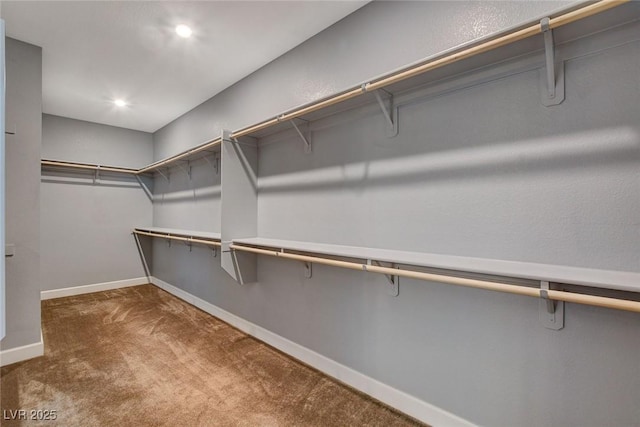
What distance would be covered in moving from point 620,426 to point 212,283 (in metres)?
3.40

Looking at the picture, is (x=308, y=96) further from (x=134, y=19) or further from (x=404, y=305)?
(x=404, y=305)

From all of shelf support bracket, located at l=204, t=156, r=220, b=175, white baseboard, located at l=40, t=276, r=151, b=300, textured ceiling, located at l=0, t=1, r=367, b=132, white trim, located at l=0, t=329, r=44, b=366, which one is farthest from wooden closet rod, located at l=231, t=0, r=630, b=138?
white baseboard, located at l=40, t=276, r=151, b=300

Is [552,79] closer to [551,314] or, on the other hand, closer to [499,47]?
[499,47]

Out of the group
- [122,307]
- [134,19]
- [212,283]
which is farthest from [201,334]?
[134,19]

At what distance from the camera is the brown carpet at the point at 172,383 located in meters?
1.74

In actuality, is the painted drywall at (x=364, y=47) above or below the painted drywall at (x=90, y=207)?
above

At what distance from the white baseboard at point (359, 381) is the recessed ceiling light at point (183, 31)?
8.64 feet

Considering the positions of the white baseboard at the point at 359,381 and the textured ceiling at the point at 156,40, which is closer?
the white baseboard at the point at 359,381

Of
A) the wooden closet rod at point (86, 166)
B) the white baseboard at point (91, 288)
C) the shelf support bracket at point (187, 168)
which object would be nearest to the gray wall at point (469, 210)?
the shelf support bracket at point (187, 168)

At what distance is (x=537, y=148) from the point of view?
1.32 metres

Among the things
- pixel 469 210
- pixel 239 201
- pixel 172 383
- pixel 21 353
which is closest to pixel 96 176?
pixel 21 353

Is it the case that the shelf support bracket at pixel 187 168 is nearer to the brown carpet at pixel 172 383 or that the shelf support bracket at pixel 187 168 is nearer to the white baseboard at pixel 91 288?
the brown carpet at pixel 172 383

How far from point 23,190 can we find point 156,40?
5.68 ft

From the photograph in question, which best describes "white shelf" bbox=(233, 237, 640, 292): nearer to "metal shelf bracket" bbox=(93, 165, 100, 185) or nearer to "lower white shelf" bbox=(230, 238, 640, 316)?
"lower white shelf" bbox=(230, 238, 640, 316)
